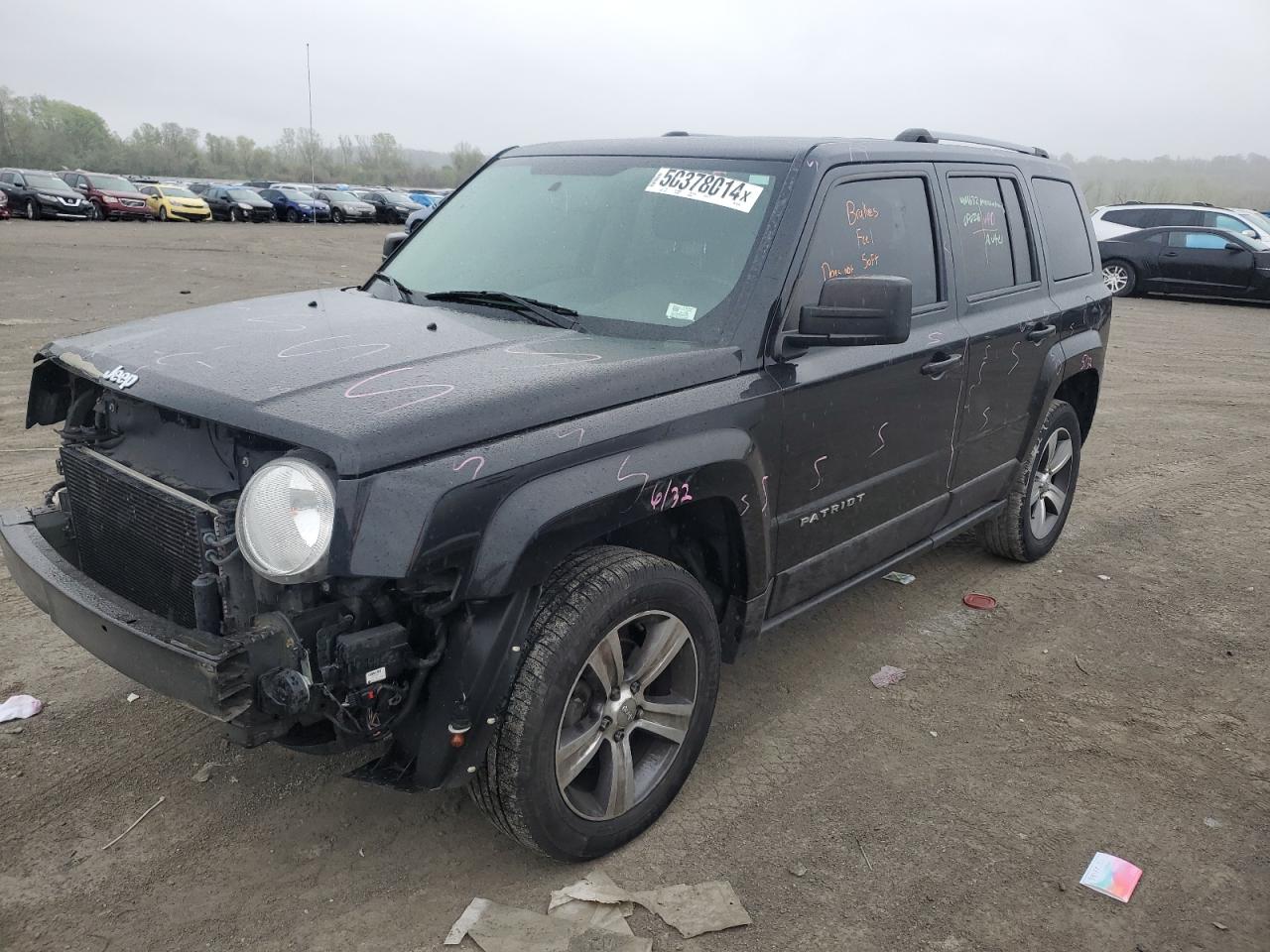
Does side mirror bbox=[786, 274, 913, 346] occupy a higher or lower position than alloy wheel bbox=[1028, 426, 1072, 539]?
higher

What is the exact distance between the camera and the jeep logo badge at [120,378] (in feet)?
8.85

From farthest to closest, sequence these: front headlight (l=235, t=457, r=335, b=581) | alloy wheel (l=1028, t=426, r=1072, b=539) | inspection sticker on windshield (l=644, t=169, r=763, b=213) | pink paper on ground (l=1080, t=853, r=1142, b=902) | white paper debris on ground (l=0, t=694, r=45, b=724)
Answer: alloy wheel (l=1028, t=426, r=1072, b=539) → white paper debris on ground (l=0, t=694, r=45, b=724) → inspection sticker on windshield (l=644, t=169, r=763, b=213) → pink paper on ground (l=1080, t=853, r=1142, b=902) → front headlight (l=235, t=457, r=335, b=581)

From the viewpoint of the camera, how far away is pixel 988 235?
14.2 feet

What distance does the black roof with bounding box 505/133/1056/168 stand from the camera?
345 centimetres

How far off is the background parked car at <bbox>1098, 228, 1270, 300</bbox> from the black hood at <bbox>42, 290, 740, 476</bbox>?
17147 mm

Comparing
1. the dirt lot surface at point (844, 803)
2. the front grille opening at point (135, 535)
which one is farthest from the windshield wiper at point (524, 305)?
the dirt lot surface at point (844, 803)

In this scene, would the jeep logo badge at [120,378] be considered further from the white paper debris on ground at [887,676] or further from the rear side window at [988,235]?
the rear side window at [988,235]

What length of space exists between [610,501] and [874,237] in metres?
1.64

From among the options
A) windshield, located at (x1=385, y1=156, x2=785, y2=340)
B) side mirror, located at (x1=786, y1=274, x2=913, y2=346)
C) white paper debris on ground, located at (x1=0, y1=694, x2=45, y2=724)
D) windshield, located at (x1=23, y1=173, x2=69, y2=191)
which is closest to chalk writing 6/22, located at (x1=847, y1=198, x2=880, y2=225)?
windshield, located at (x1=385, y1=156, x2=785, y2=340)

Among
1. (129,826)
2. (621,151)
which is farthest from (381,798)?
(621,151)

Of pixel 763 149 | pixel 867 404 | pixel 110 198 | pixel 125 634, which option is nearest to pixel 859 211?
Answer: pixel 763 149

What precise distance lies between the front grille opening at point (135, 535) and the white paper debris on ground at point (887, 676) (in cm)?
254

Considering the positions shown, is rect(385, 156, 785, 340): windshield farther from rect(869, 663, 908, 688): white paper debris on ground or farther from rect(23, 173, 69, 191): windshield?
rect(23, 173, 69, 191): windshield

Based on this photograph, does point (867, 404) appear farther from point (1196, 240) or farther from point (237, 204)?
point (237, 204)
